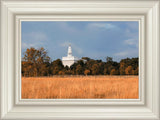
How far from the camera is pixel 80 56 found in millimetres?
1388

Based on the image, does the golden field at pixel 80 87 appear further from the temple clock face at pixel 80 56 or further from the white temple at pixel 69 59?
the white temple at pixel 69 59

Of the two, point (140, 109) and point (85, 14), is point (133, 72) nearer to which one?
point (140, 109)

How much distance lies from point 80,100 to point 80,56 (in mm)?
373

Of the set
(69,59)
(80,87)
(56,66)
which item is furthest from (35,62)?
(80,87)

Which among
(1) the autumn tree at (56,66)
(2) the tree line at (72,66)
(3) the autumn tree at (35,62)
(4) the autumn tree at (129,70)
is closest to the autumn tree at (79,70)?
(2) the tree line at (72,66)

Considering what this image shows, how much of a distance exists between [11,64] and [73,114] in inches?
24.9

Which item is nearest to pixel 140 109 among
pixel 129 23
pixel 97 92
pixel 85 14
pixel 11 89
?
pixel 97 92

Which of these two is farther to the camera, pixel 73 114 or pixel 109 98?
pixel 109 98

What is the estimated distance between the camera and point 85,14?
1.31 meters

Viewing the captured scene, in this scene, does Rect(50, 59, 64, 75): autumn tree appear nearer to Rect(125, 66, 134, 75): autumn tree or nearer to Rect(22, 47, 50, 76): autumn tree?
Rect(22, 47, 50, 76): autumn tree

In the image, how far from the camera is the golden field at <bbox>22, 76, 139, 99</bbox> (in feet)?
4.36

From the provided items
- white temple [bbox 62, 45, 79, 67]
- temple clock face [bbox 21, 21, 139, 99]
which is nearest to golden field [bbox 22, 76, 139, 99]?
temple clock face [bbox 21, 21, 139, 99]

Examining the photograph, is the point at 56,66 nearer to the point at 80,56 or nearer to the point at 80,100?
the point at 80,56

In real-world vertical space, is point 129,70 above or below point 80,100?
above
